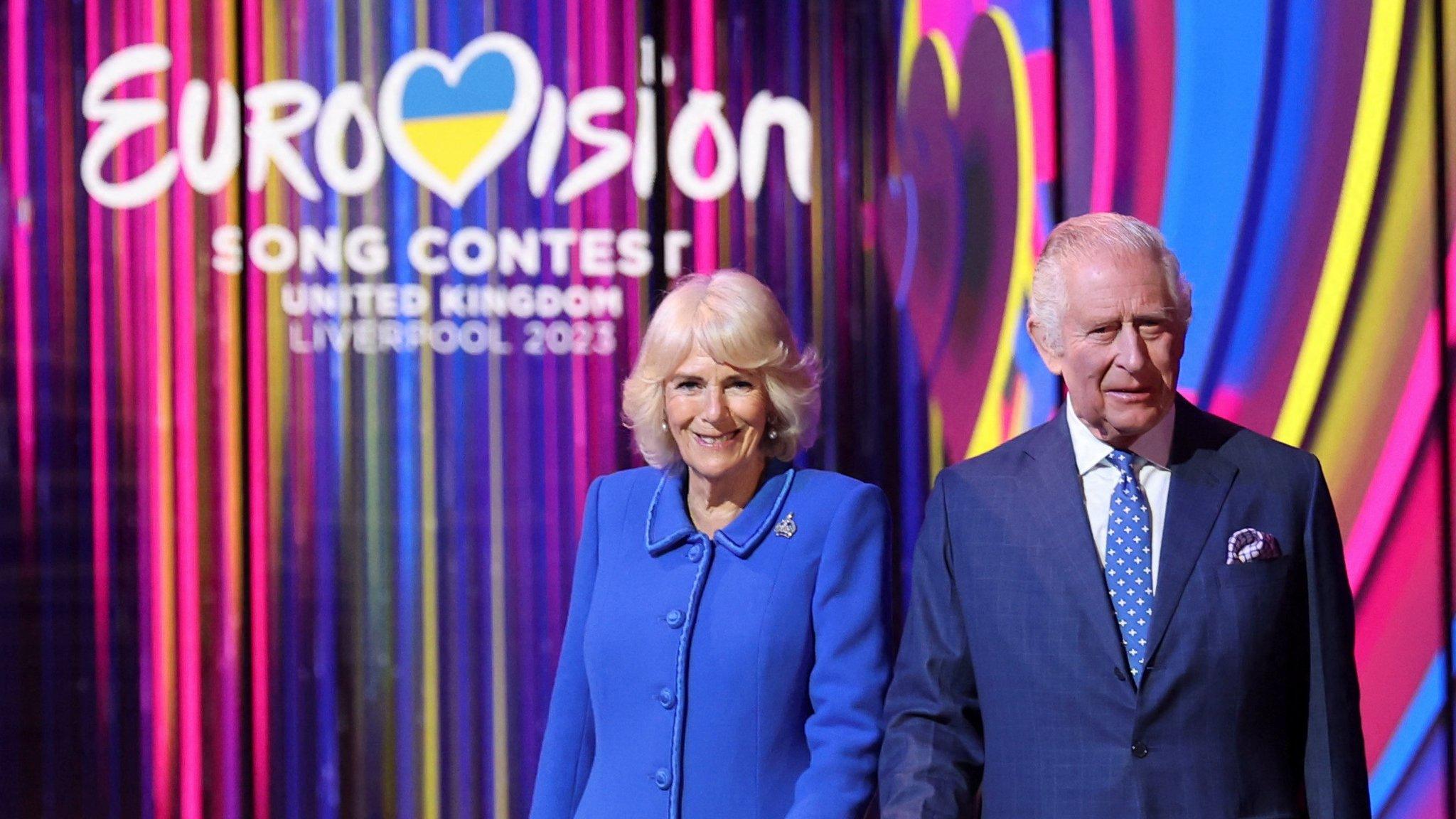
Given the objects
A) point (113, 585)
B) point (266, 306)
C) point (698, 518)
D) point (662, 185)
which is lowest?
point (113, 585)

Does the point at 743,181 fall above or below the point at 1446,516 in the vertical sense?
above

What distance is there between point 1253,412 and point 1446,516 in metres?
0.55

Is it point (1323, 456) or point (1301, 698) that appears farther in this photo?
point (1323, 456)

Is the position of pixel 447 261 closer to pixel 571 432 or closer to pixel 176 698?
pixel 571 432

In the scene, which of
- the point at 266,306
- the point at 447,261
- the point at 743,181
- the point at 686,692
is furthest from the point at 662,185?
the point at 686,692

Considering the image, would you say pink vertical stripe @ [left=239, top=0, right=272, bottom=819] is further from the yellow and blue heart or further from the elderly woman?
the elderly woman

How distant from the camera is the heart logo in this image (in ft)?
12.1

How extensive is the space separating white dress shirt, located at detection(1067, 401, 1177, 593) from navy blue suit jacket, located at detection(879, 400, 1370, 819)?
0.07ft

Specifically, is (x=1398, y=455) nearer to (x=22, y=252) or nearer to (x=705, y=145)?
(x=705, y=145)

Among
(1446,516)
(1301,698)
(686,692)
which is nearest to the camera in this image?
(1301,698)

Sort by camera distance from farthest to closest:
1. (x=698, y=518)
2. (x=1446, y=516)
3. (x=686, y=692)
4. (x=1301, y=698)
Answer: (x=1446, y=516), (x=698, y=518), (x=686, y=692), (x=1301, y=698)

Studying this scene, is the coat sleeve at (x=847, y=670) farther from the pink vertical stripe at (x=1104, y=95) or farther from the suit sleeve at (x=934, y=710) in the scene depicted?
the pink vertical stripe at (x=1104, y=95)

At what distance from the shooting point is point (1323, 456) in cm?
363

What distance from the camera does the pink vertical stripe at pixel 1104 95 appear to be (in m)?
3.66
